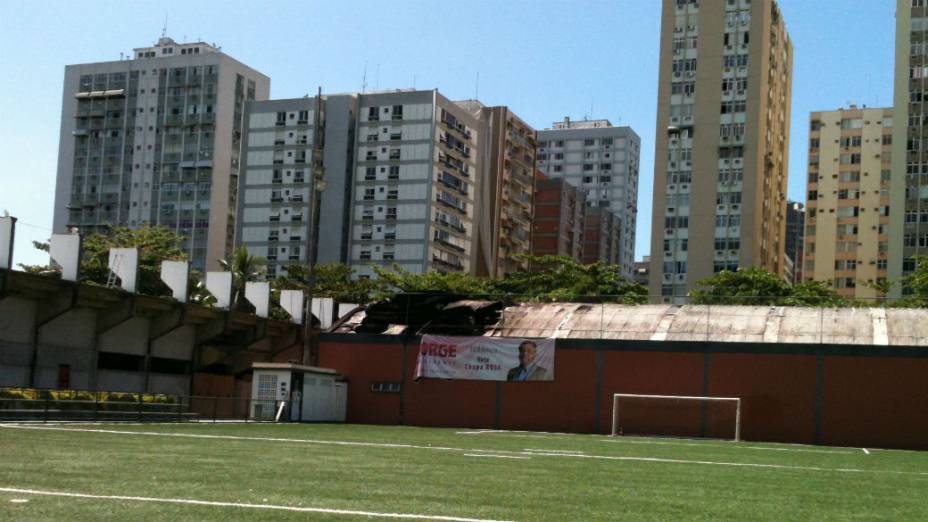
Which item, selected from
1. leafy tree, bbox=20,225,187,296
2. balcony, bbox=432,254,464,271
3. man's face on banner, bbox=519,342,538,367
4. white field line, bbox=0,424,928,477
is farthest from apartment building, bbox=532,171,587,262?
white field line, bbox=0,424,928,477

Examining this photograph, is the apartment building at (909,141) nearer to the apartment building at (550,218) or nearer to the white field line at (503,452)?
the apartment building at (550,218)

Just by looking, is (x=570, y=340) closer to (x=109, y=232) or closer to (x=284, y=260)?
(x=284, y=260)

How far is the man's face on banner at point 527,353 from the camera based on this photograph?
161 ft

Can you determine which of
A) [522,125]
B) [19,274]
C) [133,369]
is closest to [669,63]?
[522,125]

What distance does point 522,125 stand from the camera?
145250 millimetres

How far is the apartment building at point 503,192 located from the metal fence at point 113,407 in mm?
89912

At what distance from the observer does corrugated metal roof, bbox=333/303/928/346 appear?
149ft

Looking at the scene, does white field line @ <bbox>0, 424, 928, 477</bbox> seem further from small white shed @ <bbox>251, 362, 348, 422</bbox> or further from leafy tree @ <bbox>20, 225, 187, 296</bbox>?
leafy tree @ <bbox>20, 225, 187, 296</bbox>

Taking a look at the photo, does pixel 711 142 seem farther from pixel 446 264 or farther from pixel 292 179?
pixel 292 179

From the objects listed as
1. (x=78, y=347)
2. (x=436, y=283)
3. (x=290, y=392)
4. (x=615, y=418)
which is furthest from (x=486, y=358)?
(x=436, y=283)

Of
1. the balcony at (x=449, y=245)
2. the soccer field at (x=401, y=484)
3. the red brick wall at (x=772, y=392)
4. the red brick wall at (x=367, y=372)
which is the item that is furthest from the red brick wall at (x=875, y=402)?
the balcony at (x=449, y=245)

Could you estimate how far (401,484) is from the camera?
15.1 metres

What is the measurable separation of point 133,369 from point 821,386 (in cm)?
2964

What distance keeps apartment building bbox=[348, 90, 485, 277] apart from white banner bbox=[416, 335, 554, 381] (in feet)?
230
